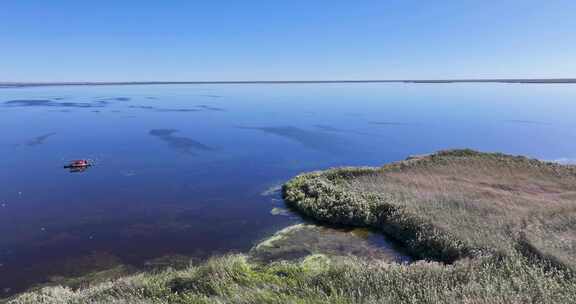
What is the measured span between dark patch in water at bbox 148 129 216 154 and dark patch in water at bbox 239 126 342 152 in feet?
42.4

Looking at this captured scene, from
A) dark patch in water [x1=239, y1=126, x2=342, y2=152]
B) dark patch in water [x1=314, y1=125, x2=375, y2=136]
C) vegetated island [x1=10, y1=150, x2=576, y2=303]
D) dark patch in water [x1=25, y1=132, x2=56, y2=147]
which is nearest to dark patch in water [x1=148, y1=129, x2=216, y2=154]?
dark patch in water [x1=239, y1=126, x2=342, y2=152]

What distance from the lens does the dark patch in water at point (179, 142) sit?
45.4m

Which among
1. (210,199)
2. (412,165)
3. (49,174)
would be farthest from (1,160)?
(412,165)

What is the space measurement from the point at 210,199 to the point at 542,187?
22.2 m

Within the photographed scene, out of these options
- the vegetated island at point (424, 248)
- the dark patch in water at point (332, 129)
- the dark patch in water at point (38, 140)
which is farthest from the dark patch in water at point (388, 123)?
the dark patch in water at point (38, 140)

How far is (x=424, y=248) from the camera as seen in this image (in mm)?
17078

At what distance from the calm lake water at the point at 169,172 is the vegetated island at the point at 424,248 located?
3.06 m

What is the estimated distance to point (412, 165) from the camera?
30906mm

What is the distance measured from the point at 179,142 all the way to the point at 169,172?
17.3 m

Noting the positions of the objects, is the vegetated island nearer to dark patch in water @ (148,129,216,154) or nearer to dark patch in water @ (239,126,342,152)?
dark patch in water @ (239,126,342,152)

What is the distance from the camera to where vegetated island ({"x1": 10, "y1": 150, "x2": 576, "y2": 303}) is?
1002 centimetres

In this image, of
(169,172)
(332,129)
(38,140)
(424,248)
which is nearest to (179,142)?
(169,172)

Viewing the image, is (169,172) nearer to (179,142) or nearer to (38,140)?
(179,142)

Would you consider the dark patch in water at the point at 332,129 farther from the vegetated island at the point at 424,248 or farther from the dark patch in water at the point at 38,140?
the dark patch in water at the point at 38,140
